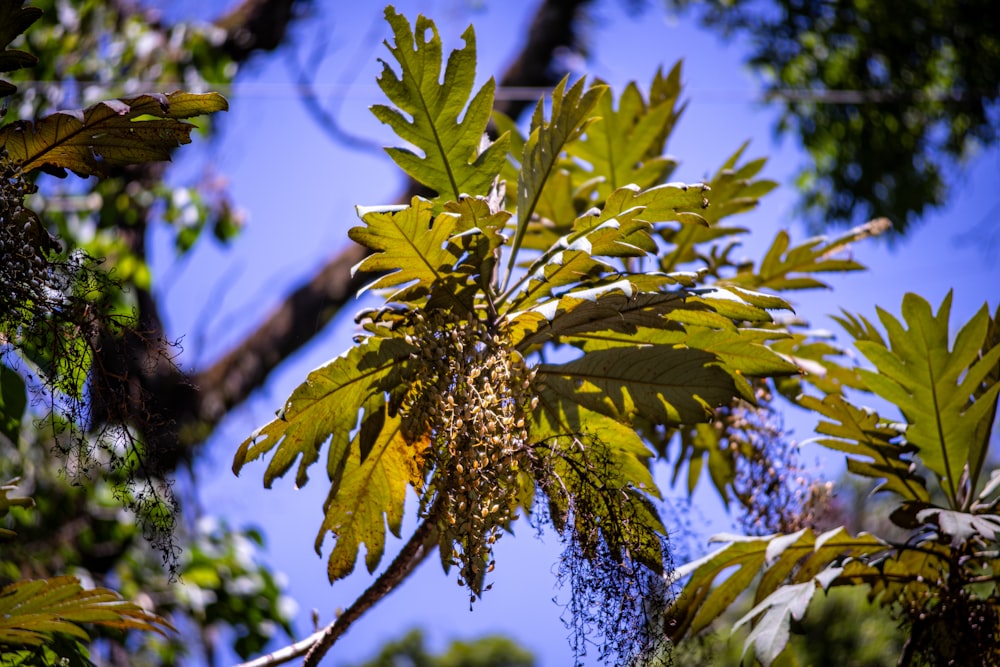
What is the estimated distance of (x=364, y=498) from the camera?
1.24 meters

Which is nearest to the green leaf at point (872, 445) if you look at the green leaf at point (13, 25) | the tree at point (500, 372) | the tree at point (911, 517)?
the tree at point (911, 517)

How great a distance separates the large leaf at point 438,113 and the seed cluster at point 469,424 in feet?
0.73

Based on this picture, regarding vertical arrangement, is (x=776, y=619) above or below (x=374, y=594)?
below

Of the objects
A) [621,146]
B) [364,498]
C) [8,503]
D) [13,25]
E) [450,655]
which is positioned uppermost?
[450,655]

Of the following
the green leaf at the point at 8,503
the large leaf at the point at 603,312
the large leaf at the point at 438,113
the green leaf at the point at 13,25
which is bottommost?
the large leaf at the point at 603,312

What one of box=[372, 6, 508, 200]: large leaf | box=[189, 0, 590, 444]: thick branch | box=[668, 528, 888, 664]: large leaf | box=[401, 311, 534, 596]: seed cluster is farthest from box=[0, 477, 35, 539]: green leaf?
box=[189, 0, 590, 444]: thick branch

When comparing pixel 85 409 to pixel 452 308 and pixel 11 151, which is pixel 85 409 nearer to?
pixel 11 151

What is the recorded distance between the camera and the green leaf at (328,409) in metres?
1.13

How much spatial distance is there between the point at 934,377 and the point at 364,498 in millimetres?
886

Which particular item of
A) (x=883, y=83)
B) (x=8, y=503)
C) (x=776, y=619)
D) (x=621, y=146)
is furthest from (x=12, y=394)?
(x=883, y=83)

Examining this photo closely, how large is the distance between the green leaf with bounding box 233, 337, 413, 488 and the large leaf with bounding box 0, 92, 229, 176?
34 centimetres

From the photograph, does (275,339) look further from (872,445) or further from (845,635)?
(872,445)

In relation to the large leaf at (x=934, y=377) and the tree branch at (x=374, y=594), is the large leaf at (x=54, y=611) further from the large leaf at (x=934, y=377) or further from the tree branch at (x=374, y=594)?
the large leaf at (x=934, y=377)

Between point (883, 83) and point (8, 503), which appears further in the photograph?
point (883, 83)
